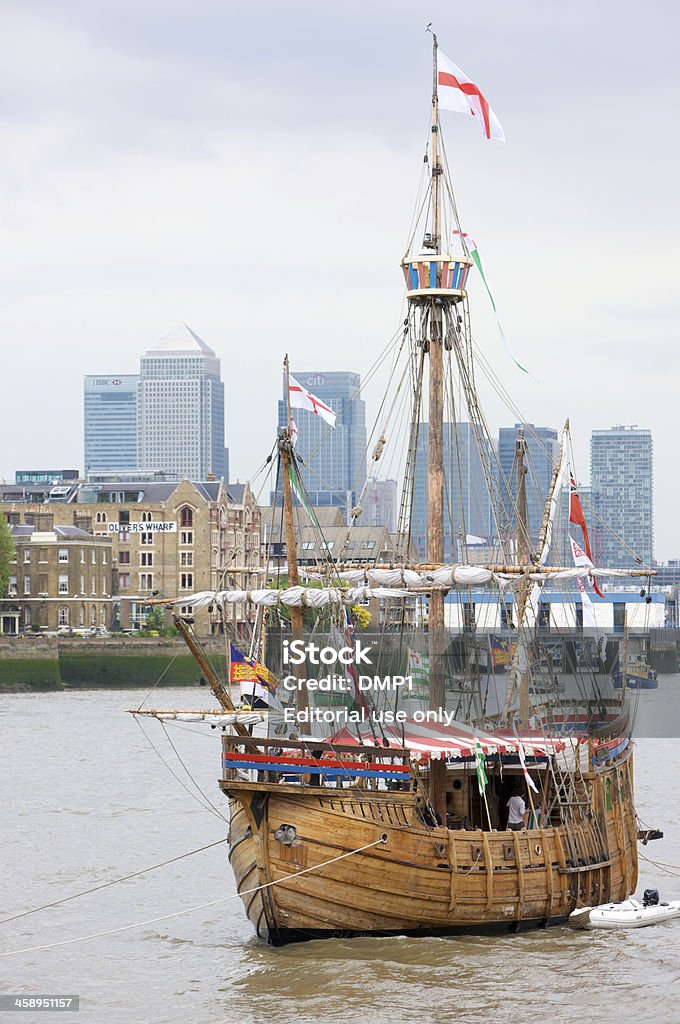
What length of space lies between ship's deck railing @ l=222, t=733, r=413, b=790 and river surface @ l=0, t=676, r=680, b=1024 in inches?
127

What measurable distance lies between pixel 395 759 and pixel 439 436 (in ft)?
44.4

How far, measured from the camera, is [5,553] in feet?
469

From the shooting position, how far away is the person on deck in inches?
1404

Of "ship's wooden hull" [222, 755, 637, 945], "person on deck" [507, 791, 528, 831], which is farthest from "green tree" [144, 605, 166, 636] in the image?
"ship's wooden hull" [222, 755, 637, 945]

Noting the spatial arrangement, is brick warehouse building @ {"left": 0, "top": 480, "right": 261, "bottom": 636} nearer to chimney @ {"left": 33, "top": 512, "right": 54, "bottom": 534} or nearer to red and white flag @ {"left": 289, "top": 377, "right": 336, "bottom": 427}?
chimney @ {"left": 33, "top": 512, "right": 54, "bottom": 534}

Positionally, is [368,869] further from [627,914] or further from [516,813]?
[627,914]

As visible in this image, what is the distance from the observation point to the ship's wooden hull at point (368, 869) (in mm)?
33031

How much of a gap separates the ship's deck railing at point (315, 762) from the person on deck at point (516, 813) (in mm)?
2839

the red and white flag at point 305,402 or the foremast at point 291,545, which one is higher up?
the red and white flag at point 305,402

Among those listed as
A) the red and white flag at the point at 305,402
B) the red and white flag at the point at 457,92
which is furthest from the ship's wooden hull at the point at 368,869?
the red and white flag at the point at 457,92

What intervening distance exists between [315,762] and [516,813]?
16.6 ft

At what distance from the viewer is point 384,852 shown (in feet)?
108

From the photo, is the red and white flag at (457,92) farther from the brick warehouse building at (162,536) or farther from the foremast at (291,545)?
the brick warehouse building at (162,536)

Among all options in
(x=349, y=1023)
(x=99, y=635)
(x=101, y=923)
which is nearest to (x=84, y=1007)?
(x=349, y=1023)
